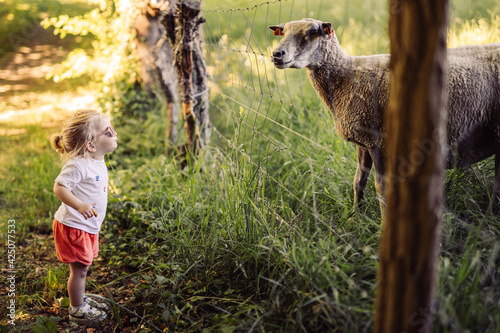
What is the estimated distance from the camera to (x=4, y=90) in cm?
938

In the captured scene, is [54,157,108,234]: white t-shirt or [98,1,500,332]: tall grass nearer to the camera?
[98,1,500,332]: tall grass

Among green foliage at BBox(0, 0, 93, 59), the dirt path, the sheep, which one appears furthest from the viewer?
green foliage at BBox(0, 0, 93, 59)

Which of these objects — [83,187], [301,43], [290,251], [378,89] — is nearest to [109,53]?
[83,187]

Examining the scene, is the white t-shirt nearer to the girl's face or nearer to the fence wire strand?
the girl's face

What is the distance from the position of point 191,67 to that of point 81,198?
195 centimetres

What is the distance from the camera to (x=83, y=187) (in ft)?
8.88

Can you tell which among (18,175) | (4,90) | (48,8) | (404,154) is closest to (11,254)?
(18,175)

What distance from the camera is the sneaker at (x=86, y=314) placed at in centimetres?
273

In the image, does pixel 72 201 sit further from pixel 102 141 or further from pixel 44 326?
pixel 44 326

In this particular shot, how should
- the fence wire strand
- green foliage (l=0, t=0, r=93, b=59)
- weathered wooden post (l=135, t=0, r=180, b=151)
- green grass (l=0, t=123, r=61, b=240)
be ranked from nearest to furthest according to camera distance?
the fence wire strand
green grass (l=0, t=123, r=61, b=240)
weathered wooden post (l=135, t=0, r=180, b=151)
green foliage (l=0, t=0, r=93, b=59)

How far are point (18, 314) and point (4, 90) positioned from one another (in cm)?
819

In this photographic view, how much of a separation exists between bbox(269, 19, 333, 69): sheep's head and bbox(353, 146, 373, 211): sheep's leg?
2.62 ft

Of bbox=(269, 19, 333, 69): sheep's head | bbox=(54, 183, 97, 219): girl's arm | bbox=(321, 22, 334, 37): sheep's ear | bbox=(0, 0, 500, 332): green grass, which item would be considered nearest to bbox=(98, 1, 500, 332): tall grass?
bbox=(0, 0, 500, 332): green grass

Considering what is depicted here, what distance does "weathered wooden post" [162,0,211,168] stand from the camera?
3963 millimetres
